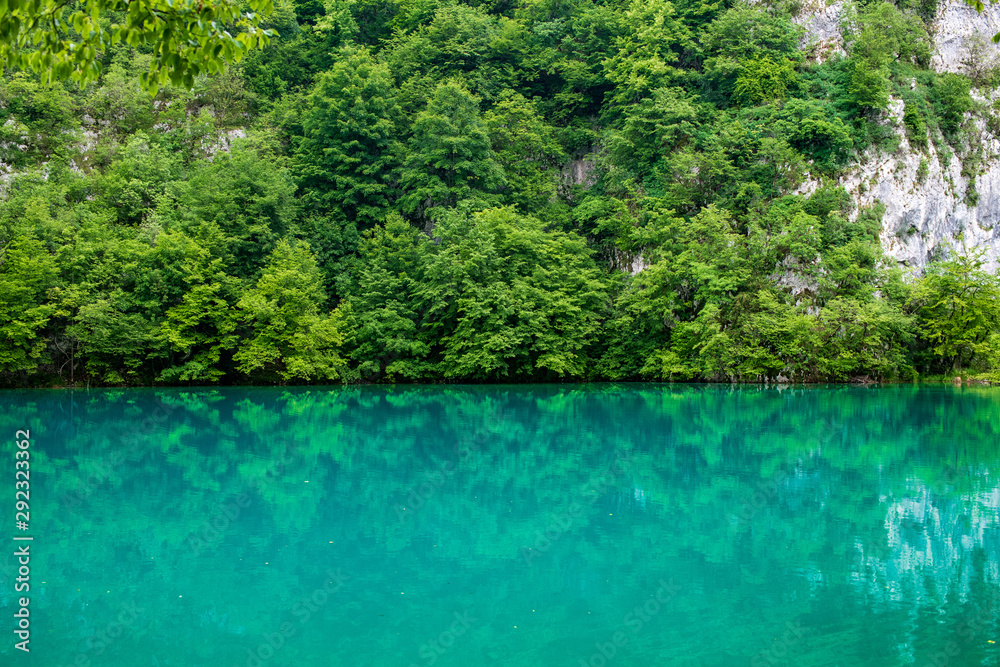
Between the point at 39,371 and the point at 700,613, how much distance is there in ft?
102

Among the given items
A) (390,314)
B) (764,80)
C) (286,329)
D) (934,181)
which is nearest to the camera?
(286,329)

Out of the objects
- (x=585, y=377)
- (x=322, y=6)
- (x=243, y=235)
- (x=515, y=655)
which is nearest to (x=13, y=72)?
(x=243, y=235)

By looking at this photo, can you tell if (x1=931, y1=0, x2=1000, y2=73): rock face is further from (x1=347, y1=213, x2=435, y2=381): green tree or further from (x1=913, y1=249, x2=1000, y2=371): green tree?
(x1=347, y1=213, x2=435, y2=381): green tree

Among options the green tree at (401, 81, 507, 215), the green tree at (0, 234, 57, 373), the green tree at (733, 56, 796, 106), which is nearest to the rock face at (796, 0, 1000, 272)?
the green tree at (733, 56, 796, 106)

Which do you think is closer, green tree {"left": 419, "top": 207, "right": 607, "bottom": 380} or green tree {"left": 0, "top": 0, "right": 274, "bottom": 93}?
green tree {"left": 0, "top": 0, "right": 274, "bottom": 93}

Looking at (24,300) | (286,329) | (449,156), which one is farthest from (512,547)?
(449,156)

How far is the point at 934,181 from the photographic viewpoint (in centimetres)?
3538

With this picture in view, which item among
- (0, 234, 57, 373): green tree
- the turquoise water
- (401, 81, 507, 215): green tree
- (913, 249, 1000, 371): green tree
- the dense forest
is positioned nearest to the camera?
the turquoise water

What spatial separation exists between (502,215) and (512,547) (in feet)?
89.4

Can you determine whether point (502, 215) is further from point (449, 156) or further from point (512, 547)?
point (512, 547)

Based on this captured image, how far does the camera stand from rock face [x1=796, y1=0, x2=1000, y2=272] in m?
34.3

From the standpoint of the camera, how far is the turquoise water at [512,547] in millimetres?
5816

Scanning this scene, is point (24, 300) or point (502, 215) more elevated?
point (502, 215)

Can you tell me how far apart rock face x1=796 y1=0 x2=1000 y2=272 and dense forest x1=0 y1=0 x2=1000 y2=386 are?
2.31 ft
